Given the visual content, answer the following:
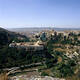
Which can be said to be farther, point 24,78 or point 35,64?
point 35,64

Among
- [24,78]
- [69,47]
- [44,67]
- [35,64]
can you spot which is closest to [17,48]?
[35,64]

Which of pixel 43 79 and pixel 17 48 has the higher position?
pixel 43 79

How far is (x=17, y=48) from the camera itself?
17.0m

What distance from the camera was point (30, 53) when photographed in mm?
16203

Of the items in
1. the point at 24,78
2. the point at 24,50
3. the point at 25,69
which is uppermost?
the point at 24,78

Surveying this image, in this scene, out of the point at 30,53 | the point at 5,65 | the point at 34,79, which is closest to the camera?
the point at 34,79

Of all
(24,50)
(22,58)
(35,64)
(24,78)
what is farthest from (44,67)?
(24,78)

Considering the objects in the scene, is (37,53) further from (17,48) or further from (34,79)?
(34,79)

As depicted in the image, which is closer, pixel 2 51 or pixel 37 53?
pixel 2 51

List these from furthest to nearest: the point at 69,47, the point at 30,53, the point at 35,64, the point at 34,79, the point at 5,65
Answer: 1. the point at 69,47
2. the point at 30,53
3. the point at 35,64
4. the point at 5,65
5. the point at 34,79

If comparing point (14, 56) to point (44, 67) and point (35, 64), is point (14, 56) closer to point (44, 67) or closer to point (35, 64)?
point (35, 64)

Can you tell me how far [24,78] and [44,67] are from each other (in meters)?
10.2

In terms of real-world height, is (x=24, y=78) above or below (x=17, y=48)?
above

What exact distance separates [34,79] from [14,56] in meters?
11.8
